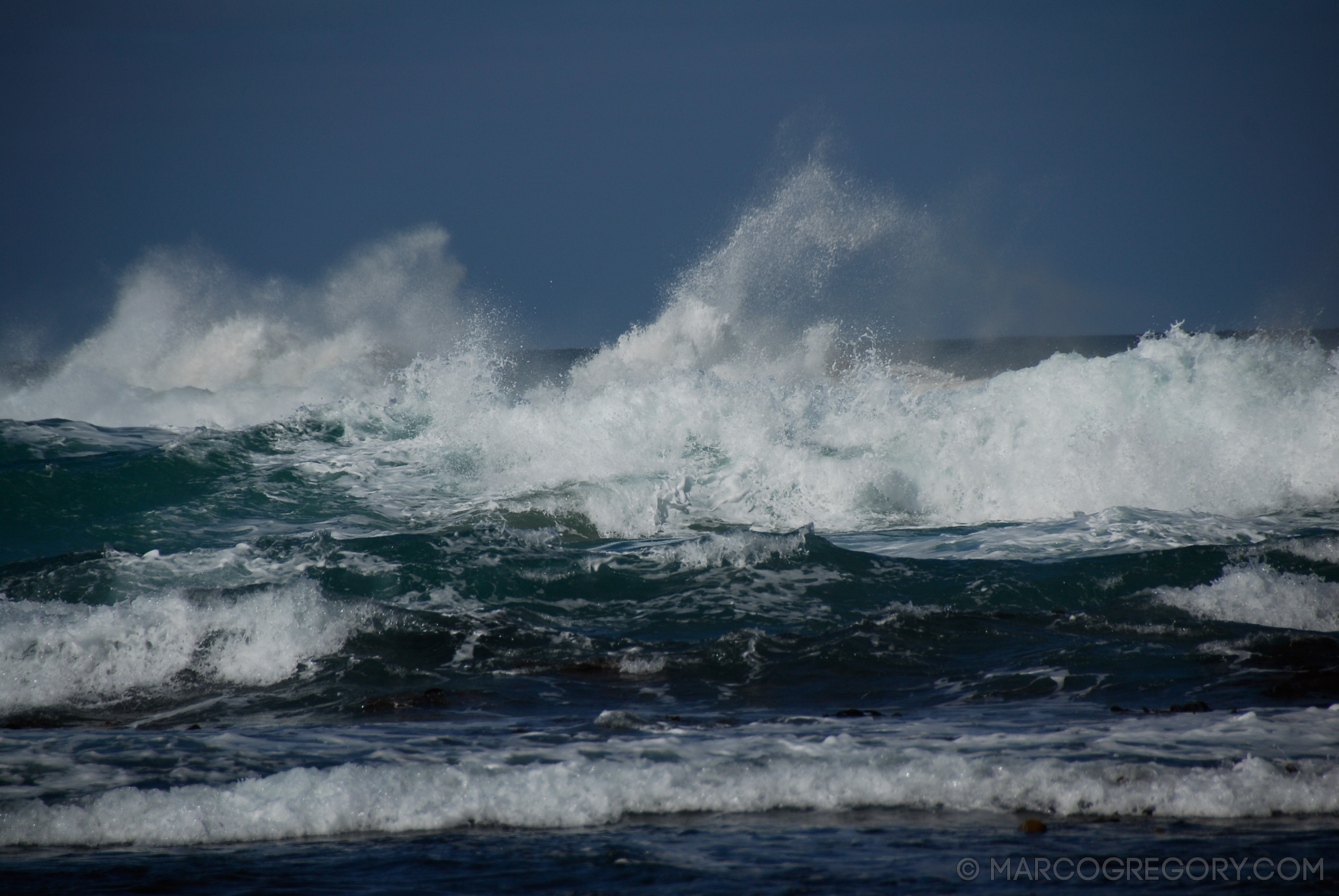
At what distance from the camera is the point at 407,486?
43.3 feet

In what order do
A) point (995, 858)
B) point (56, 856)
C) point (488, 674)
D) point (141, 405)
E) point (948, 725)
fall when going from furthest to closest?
point (141, 405) → point (488, 674) → point (948, 725) → point (56, 856) → point (995, 858)

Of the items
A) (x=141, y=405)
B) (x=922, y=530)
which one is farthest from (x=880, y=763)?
(x=141, y=405)

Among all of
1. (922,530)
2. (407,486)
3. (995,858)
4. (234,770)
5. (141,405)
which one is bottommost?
(995,858)

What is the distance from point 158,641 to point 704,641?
348cm

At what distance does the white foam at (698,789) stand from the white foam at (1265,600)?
281cm

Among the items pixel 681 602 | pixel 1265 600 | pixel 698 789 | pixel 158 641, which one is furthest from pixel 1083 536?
pixel 158 641

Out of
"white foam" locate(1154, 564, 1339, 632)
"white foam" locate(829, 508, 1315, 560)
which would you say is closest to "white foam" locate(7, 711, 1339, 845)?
"white foam" locate(1154, 564, 1339, 632)

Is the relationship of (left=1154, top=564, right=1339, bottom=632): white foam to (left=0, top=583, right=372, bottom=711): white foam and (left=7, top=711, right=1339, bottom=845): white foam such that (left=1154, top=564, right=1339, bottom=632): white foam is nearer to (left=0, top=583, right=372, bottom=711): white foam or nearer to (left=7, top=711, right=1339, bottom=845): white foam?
(left=7, top=711, right=1339, bottom=845): white foam

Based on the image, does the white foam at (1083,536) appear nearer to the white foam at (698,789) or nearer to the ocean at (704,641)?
the ocean at (704,641)

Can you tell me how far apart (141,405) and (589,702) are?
21.7 metres

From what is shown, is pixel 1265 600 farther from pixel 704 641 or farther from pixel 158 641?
pixel 158 641

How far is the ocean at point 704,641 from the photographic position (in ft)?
10.6

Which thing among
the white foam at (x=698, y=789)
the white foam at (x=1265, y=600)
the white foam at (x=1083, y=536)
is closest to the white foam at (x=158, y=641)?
the white foam at (x=698, y=789)

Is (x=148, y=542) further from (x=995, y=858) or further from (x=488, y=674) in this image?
(x=995, y=858)
